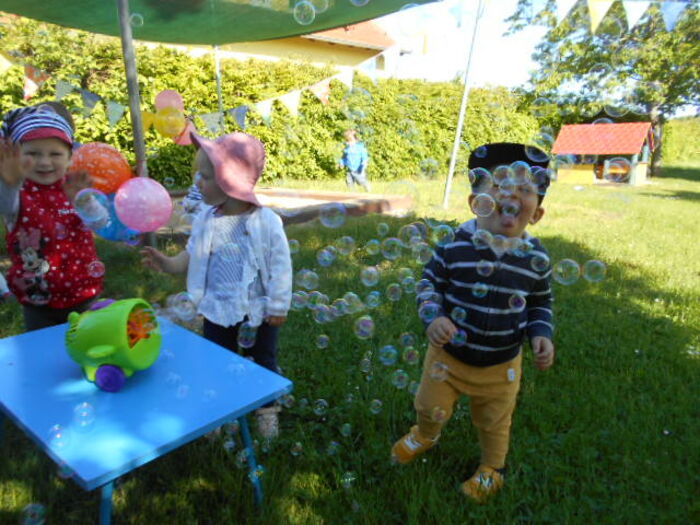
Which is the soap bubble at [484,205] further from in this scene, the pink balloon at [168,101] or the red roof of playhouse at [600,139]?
the pink balloon at [168,101]

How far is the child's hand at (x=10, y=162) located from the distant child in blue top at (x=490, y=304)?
80.6 inches

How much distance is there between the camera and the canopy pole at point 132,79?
416 centimetres

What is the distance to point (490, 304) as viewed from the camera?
205 cm

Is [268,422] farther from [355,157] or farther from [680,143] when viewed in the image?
[680,143]

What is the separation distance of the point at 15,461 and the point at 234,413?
1.34 meters

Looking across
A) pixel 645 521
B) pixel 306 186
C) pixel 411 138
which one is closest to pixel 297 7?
pixel 645 521

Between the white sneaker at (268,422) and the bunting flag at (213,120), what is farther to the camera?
the bunting flag at (213,120)

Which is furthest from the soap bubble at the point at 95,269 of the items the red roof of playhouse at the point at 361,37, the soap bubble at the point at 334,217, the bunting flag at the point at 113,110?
the red roof of playhouse at the point at 361,37

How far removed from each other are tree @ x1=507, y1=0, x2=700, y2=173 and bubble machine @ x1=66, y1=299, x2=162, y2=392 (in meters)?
2.61

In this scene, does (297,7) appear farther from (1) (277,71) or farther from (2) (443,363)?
(1) (277,71)

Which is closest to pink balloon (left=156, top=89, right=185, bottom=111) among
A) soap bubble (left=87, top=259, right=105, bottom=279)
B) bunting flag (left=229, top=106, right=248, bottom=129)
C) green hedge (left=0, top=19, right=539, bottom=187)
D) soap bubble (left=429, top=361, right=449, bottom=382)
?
bunting flag (left=229, top=106, right=248, bottom=129)

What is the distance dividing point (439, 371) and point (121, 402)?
1.29 m

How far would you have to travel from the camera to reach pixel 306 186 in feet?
36.3

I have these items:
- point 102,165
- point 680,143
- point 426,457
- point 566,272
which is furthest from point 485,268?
point 680,143
